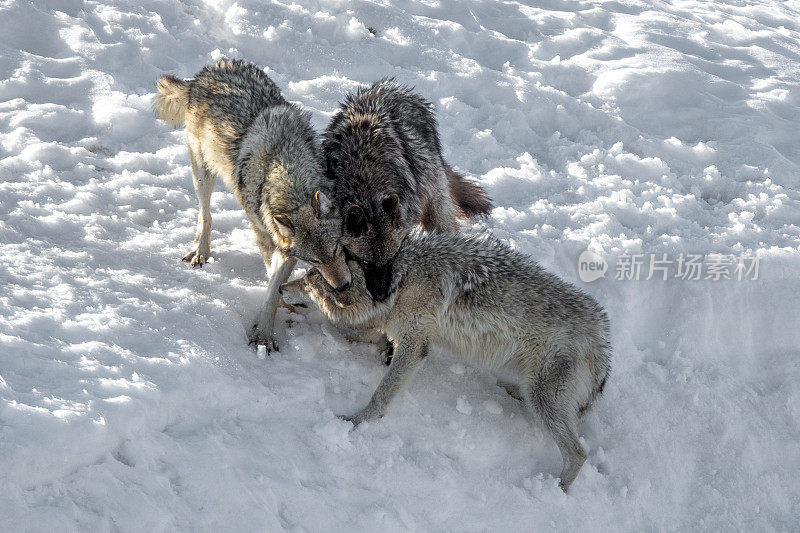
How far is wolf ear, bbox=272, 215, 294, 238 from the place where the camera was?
4418 millimetres

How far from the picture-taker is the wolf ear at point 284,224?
Result: 4.42 m

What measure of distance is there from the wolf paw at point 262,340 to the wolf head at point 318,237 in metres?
0.52

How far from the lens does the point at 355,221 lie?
4363 millimetres

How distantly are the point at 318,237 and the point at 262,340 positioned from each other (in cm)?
74

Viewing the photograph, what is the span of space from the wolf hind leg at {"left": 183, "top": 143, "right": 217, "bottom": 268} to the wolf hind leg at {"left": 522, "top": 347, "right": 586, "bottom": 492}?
2561mm

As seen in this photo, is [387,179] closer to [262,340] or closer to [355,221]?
[355,221]

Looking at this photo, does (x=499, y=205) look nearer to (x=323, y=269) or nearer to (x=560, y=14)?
(x=323, y=269)

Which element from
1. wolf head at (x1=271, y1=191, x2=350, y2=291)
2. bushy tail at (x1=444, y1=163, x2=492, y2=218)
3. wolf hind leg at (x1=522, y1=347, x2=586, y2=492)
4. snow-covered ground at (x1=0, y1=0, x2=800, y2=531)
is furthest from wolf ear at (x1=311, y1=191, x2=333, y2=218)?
bushy tail at (x1=444, y1=163, x2=492, y2=218)

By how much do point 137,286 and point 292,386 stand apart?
130 cm

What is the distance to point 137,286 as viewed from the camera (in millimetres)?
4609

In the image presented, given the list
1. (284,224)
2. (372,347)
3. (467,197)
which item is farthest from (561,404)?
(467,197)

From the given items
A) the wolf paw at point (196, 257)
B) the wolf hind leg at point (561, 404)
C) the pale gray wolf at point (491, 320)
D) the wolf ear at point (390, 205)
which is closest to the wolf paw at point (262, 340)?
the pale gray wolf at point (491, 320)

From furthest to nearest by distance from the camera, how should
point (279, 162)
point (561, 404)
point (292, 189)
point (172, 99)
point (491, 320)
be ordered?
point (172, 99) < point (279, 162) < point (292, 189) < point (491, 320) < point (561, 404)

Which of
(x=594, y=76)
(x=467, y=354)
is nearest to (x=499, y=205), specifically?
(x=467, y=354)
